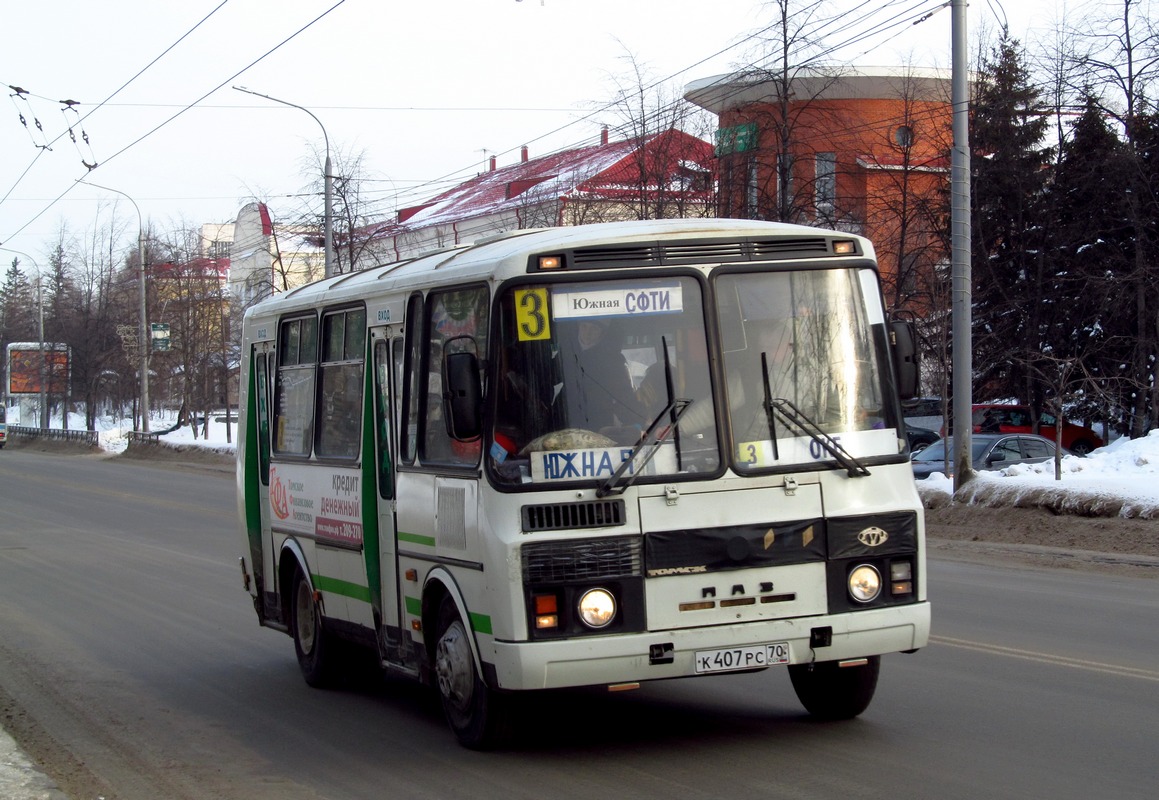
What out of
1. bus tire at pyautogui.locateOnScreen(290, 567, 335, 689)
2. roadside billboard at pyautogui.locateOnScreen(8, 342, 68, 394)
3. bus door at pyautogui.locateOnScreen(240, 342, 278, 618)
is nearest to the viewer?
bus tire at pyautogui.locateOnScreen(290, 567, 335, 689)

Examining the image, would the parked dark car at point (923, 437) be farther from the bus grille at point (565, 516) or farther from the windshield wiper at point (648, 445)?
the bus grille at point (565, 516)

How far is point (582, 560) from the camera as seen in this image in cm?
646

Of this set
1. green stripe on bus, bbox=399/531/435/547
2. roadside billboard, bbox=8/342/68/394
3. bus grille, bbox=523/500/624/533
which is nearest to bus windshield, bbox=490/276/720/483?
bus grille, bbox=523/500/624/533

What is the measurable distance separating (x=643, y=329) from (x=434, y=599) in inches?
75.6

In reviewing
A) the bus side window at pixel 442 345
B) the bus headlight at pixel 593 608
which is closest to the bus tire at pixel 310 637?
the bus side window at pixel 442 345

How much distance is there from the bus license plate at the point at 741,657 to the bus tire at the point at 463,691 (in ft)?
3.62

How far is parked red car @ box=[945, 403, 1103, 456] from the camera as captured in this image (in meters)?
35.8

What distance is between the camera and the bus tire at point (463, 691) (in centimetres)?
699

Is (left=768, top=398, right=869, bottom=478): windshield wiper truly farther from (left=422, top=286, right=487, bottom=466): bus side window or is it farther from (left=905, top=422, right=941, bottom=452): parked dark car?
(left=905, top=422, right=941, bottom=452): parked dark car

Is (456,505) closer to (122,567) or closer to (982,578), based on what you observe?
(982,578)

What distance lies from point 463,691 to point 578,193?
119ft

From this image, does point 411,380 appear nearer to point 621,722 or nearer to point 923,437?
point 621,722

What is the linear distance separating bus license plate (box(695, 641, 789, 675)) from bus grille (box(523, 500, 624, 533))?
2.51 ft

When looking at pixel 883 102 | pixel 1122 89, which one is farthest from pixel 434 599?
pixel 883 102
